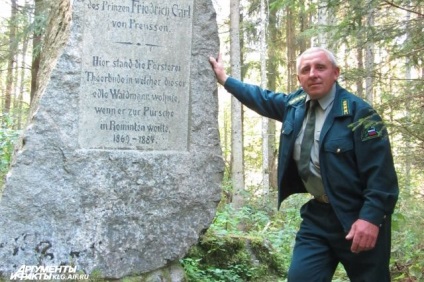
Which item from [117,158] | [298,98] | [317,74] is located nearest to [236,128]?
[117,158]

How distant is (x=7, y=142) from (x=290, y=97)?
468cm

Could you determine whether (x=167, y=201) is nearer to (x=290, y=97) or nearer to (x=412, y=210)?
(x=290, y=97)

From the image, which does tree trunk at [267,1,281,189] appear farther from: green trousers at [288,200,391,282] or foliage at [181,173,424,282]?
green trousers at [288,200,391,282]

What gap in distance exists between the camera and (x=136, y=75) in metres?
4.05

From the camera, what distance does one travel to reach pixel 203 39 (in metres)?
4.27

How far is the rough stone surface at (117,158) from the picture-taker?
12.2 feet

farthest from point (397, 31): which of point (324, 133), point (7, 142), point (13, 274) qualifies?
point (7, 142)

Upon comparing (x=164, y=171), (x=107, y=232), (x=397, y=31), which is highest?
(x=397, y=31)

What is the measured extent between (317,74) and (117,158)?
5.67 feet

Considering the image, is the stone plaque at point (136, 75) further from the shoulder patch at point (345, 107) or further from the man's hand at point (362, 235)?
the man's hand at point (362, 235)

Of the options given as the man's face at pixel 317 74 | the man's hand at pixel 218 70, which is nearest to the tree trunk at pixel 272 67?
the man's hand at pixel 218 70
